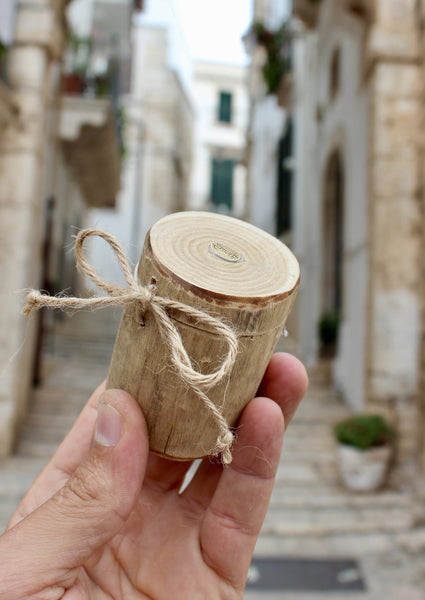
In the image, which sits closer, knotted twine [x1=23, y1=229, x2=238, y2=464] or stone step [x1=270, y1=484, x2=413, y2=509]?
knotted twine [x1=23, y1=229, x2=238, y2=464]

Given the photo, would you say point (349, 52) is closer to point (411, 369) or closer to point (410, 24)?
point (410, 24)

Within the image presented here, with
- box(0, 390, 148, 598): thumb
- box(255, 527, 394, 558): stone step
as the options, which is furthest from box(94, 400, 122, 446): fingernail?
box(255, 527, 394, 558): stone step

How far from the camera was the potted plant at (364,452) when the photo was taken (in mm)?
4895

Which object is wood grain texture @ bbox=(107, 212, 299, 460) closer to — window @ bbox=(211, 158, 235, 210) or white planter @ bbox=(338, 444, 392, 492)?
white planter @ bbox=(338, 444, 392, 492)

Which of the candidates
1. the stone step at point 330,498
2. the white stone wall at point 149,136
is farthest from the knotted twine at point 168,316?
the white stone wall at point 149,136

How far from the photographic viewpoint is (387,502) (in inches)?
186

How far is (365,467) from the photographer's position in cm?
489

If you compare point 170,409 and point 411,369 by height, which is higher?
point 170,409

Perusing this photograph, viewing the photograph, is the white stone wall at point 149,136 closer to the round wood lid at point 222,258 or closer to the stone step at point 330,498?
the stone step at point 330,498

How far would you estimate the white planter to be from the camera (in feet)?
16.0

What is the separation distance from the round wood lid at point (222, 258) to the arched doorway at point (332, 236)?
8328 millimetres

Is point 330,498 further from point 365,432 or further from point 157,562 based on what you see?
point 157,562

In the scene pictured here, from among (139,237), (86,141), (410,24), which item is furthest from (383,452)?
(139,237)

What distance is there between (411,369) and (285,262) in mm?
4510
